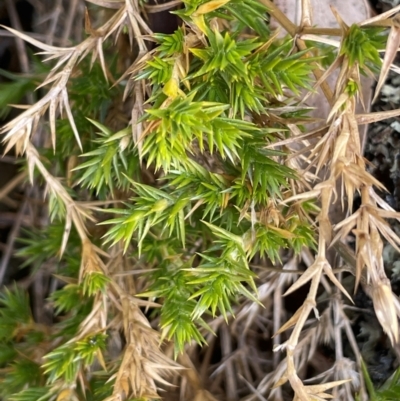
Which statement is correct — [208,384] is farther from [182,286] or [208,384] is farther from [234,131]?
[234,131]

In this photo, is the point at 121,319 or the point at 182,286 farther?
the point at 121,319

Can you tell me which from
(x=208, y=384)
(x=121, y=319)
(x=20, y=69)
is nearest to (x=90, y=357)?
(x=121, y=319)

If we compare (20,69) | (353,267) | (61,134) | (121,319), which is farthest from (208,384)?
(20,69)

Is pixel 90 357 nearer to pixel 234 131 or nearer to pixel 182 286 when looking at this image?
pixel 182 286

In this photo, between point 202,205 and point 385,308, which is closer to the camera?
point 385,308

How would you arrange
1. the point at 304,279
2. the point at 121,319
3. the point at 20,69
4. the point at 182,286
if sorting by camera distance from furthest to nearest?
the point at 20,69 < the point at 121,319 < the point at 182,286 < the point at 304,279

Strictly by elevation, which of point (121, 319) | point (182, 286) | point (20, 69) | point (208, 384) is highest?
point (20, 69)

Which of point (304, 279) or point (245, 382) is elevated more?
point (304, 279)

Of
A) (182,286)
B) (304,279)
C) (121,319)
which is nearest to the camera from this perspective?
(304,279)
